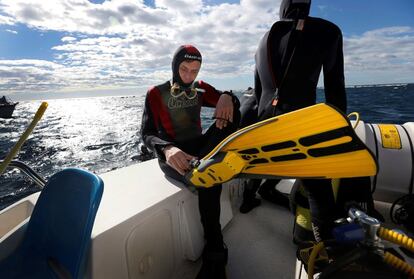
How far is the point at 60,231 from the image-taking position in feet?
3.93

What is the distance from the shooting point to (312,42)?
5.59 ft

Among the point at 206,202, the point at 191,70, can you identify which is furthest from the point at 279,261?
the point at 191,70

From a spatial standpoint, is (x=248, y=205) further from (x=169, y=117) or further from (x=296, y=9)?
(x=296, y=9)

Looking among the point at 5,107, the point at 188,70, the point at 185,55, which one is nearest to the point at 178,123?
the point at 188,70

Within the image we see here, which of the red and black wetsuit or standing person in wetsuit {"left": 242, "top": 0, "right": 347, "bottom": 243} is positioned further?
the red and black wetsuit

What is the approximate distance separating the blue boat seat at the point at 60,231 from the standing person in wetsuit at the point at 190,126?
0.61 metres

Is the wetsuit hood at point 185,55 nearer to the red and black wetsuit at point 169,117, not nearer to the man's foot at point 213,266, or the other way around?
the red and black wetsuit at point 169,117

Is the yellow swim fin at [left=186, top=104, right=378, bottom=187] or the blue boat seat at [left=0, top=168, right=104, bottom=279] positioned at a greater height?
the yellow swim fin at [left=186, top=104, right=378, bottom=187]

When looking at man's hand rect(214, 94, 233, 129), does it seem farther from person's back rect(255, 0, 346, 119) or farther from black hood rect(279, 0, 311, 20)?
black hood rect(279, 0, 311, 20)

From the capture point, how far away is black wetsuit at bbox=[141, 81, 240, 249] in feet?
6.25

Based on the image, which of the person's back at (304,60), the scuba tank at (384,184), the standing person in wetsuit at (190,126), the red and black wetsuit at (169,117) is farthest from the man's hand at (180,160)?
the scuba tank at (384,184)

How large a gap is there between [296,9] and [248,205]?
1.93 m

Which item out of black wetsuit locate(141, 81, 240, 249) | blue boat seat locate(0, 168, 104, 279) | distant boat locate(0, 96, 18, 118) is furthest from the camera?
distant boat locate(0, 96, 18, 118)

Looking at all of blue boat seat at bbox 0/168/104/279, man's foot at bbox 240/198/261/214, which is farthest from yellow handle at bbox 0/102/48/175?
man's foot at bbox 240/198/261/214
